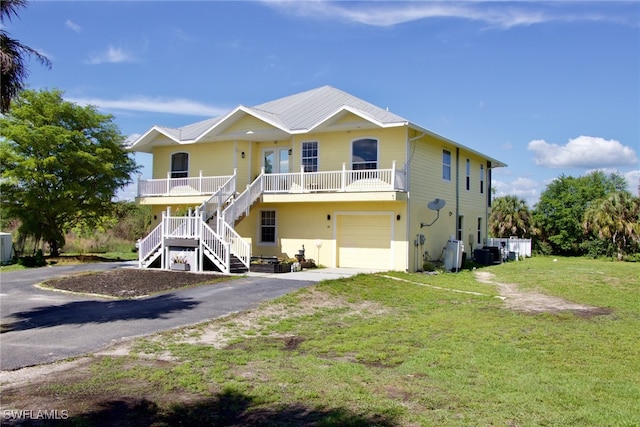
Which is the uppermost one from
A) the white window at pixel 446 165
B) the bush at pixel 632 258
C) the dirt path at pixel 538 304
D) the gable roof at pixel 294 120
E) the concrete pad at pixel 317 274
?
the gable roof at pixel 294 120

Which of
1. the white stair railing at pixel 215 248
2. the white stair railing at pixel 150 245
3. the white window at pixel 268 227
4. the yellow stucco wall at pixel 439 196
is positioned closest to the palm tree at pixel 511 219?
the yellow stucco wall at pixel 439 196

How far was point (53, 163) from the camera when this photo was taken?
920 inches

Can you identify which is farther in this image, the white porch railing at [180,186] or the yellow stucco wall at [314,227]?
the white porch railing at [180,186]

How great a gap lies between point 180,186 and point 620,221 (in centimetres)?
2651

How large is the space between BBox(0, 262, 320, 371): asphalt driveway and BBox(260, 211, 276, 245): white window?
617 cm

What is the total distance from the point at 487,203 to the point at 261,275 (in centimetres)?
1739

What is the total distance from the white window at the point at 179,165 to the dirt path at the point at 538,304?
52.5 feet

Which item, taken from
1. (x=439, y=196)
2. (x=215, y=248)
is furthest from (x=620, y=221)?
(x=215, y=248)

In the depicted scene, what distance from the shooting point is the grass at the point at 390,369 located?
5.57m

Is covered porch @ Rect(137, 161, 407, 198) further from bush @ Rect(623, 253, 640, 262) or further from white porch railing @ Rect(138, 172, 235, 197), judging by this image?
bush @ Rect(623, 253, 640, 262)

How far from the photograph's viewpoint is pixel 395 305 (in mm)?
13398

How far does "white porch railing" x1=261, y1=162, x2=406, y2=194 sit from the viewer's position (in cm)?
1997

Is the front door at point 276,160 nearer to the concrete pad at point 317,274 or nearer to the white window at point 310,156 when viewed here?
the white window at point 310,156

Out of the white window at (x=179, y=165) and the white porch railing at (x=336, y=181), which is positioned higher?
the white window at (x=179, y=165)
